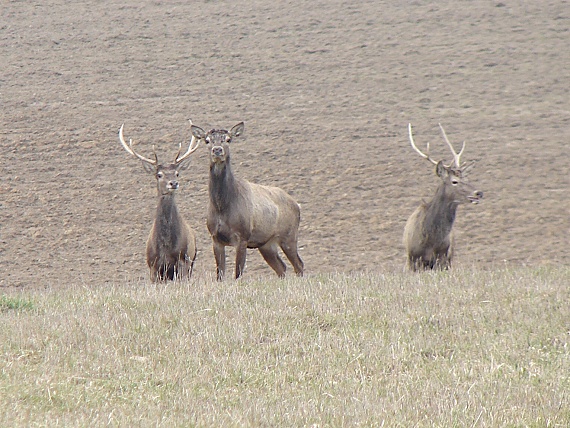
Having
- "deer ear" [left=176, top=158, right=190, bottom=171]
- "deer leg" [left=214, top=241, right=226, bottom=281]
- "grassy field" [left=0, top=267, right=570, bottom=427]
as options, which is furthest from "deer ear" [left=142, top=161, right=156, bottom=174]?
"grassy field" [left=0, top=267, right=570, bottom=427]

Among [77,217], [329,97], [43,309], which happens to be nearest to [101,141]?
[77,217]

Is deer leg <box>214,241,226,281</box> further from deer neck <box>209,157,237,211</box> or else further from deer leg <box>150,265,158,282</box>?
deer leg <box>150,265,158,282</box>

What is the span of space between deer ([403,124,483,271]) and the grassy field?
2.96 meters

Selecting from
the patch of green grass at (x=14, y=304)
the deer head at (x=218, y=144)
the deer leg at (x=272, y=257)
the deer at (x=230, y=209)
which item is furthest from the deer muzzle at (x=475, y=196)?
the patch of green grass at (x=14, y=304)

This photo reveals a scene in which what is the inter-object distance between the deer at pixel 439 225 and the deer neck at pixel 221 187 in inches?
101

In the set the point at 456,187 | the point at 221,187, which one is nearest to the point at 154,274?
the point at 221,187

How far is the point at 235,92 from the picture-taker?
2770 centimetres

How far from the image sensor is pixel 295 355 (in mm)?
7324

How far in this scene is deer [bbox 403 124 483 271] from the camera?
13.0 m

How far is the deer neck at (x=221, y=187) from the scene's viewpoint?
12.9 meters

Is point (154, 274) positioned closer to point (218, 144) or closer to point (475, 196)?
point (218, 144)

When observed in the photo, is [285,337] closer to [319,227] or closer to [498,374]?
[498,374]

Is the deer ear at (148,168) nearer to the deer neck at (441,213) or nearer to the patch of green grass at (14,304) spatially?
the deer neck at (441,213)

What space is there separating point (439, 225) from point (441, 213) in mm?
185
